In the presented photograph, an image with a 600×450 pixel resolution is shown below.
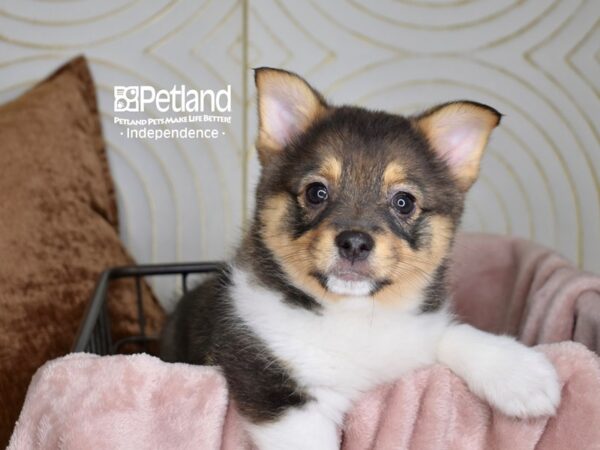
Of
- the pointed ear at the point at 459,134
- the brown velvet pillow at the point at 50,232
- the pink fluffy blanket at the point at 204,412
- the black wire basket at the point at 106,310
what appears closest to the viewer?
the pink fluffy blanket at the point at 204,412

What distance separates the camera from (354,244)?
1.45 metres

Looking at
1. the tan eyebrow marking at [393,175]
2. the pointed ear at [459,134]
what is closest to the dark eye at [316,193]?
the tan eyebrow marking at [393,175]

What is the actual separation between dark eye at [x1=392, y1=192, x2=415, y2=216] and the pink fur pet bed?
354 millimetres

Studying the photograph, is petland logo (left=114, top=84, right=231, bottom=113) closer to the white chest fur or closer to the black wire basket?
the black wire basket

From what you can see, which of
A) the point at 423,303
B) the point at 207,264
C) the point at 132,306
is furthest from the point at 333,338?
the point at 132,306

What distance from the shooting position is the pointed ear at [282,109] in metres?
1.74

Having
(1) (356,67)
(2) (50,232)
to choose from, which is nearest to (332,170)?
(2) (50,232)

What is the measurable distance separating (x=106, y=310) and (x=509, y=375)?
150 cm

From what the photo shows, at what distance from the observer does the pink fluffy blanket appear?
4.55 ft

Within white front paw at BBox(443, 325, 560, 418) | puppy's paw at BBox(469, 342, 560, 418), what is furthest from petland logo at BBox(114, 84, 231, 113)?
puppy's paw at BBox(469, 342, 560, 418)

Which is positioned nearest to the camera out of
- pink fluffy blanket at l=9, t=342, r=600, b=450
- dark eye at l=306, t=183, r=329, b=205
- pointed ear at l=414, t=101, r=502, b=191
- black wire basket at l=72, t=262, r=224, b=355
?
pink fluffy blanket at l=9, t=342, r=600, b=450

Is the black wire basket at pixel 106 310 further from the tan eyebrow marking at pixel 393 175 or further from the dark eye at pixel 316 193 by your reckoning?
the tan eyebrow marking at pixel 393 175

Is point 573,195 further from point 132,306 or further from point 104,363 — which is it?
point 104,363

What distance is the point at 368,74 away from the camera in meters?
3.03
